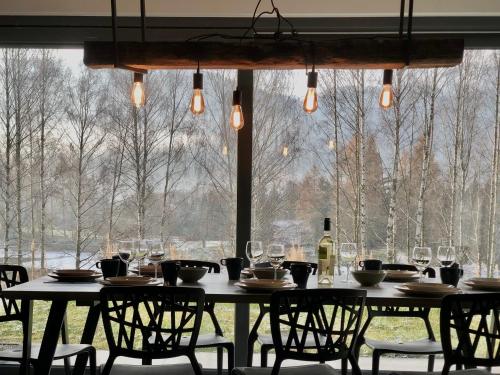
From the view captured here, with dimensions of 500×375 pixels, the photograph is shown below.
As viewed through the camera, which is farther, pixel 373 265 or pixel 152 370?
pixel 373 265

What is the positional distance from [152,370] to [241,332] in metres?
1.79

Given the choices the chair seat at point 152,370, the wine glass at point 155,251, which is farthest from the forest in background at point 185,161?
the chair seat at point 152,370

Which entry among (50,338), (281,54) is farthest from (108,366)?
(281,54)

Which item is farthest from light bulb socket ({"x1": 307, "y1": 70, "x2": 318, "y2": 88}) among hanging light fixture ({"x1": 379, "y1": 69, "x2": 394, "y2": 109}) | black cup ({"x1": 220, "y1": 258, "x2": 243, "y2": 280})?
black cup ({"x1": 220, "y1": 258, "x2": 243, "y2": 280})

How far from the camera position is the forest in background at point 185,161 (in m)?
5.04

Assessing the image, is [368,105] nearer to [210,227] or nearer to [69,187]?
[210,227]

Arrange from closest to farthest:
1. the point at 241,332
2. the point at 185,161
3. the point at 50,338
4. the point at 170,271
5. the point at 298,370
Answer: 1. the point at 298,370
2. the point at 50,338
3. the point at 170,271
4. the point at 241,332
5. the point at 185,161

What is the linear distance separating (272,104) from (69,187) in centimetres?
154

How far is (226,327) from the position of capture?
16.5 ft

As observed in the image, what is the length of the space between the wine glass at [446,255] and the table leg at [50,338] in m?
1.94

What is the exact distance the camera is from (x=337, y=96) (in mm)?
5059

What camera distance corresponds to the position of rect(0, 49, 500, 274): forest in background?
504 centimetres

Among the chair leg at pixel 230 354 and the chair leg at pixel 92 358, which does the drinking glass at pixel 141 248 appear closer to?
the chair leg at pixel 92 358

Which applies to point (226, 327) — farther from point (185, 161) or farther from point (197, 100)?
point (197, 100)
